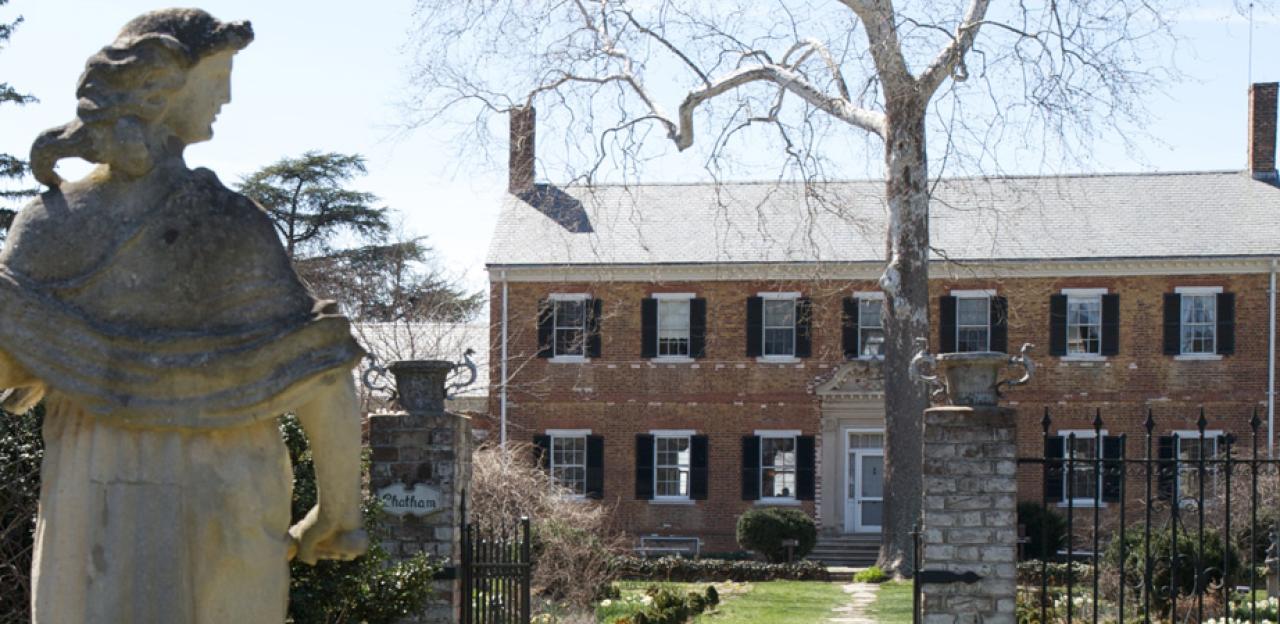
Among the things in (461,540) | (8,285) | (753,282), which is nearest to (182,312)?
(8,285)

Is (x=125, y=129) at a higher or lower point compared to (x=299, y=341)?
higher

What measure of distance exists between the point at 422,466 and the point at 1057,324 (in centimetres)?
2656

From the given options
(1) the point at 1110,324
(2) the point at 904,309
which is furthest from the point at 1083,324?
(2) the point at 904,309

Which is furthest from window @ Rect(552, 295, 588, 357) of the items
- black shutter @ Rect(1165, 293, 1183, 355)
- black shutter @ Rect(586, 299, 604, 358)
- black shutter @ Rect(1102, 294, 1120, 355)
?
black shutter @ Rect(1165, 293, 1183, 355)

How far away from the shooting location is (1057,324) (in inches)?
1375

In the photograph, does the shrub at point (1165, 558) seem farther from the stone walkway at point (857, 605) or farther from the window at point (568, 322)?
the window at point (568, 322)

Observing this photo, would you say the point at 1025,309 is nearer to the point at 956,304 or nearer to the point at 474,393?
the point at 956,304

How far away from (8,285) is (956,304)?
32.8m

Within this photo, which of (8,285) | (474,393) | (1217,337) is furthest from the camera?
(474,393)

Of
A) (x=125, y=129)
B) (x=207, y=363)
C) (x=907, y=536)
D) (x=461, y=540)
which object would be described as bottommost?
(x=907, y=536)

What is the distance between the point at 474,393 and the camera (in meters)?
37.1

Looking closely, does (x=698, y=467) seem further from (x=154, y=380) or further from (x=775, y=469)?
(x=154, y=380)

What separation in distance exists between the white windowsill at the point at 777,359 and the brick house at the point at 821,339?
0.21ft

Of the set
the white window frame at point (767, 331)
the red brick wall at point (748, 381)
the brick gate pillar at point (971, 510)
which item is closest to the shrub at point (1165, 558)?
the brick gate pillar at point (971, 510)
